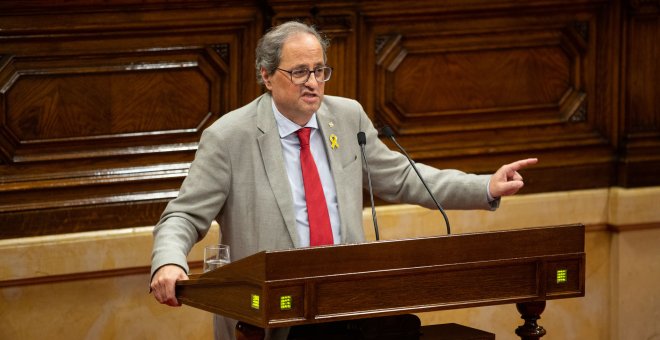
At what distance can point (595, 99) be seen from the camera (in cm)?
622

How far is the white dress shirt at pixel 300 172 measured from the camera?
408 centimetres

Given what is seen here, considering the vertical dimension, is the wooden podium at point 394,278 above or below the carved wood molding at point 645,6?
below

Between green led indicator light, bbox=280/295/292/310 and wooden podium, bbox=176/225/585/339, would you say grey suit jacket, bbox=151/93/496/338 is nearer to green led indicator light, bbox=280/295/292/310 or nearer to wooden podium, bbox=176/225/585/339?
wooden podium, bbox=176/225/585/339

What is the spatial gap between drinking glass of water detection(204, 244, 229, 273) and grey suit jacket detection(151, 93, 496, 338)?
0.08 metres

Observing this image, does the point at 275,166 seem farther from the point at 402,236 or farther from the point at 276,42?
the point at 402,236

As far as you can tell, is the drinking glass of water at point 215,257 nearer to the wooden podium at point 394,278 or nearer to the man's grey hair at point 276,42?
the wooden podium at point 394,278

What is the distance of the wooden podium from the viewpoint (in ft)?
11.0

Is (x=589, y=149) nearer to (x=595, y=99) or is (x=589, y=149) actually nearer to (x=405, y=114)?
(x=595, y=99)

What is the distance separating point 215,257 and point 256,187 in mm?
317

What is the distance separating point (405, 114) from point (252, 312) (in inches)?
103

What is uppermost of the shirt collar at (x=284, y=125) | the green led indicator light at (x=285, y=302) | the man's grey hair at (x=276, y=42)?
the man's grey hair at (x=276, y=42)

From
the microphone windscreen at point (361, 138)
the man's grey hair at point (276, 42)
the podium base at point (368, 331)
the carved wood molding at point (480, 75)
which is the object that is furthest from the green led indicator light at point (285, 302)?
the carved wood molding at point (480, 75)

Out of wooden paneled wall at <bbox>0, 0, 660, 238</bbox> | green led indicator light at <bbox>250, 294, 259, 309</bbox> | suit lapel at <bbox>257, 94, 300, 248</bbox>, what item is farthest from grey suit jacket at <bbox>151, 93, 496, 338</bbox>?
wooden paneled wall at <bbox>0, 0, 660, 238</bbox>

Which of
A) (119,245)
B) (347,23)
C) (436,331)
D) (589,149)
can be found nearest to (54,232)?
(119,245)
